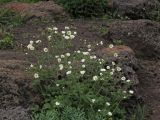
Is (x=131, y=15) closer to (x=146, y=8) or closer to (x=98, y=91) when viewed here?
(x=146, y=8)

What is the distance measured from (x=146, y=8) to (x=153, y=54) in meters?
2.52

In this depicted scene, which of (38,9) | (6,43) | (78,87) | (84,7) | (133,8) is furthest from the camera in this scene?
(133,8)

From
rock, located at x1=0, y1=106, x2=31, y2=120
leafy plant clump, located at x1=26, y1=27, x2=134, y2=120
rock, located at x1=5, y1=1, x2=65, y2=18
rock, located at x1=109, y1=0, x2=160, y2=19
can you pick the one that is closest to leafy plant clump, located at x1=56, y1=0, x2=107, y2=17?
rock, located at x1=5, y1=1, x2=65, y2=18

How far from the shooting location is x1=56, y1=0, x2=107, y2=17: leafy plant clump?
11.0m

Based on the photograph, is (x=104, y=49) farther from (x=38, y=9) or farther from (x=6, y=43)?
(x=38, y=9)

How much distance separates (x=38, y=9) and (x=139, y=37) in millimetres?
2321

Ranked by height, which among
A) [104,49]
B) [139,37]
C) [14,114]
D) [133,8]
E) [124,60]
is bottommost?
[133,8]

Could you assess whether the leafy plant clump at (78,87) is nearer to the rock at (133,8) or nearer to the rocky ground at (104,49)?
the rocky ground at (104,49)

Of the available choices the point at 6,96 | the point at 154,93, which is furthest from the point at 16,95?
the point at 154,93

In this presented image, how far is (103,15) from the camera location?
1118 centimetres

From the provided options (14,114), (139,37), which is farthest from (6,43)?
(14,114)

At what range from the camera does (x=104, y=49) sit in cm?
789

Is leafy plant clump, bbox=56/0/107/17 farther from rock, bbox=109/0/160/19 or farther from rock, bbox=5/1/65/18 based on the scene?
rock, bbox=109/0/160/19

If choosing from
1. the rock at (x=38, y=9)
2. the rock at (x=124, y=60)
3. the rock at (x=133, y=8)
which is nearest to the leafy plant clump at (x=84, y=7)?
the rock at (x=38, y=9)
